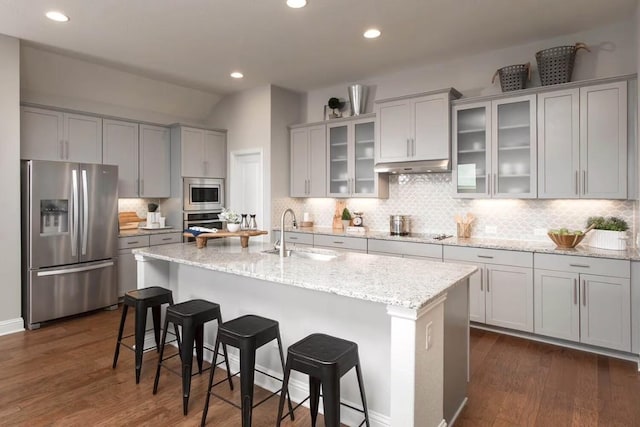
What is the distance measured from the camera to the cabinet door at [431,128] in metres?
4.23

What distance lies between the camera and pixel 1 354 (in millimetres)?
3340

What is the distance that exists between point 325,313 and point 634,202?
3210mm

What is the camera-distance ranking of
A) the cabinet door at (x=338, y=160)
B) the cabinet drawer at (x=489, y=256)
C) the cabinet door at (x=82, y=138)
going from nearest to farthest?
the cabinet drawer at (x=489, y=256) → the cabinet door at (x=82, y=138) → the cabinet door at (x=338, y=160)

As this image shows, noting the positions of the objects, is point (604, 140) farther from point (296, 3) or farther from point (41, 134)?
point (41, 134)

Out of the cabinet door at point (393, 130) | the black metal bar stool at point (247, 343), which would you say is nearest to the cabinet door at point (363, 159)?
the cabinet door at point (393, 130)

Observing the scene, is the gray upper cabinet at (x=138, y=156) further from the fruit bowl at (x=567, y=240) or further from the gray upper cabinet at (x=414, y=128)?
the fruit bowl at (x=567, y=240)

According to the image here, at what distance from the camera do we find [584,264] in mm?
3293

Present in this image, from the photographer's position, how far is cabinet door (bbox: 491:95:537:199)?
3.79 metres

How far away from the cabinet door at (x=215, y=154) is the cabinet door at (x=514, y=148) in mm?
3985

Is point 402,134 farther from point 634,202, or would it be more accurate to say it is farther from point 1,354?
point 1,354

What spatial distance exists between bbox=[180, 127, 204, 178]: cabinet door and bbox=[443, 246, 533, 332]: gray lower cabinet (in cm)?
384

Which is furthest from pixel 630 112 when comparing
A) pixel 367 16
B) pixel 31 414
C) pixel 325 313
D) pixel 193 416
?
pixel 31 414

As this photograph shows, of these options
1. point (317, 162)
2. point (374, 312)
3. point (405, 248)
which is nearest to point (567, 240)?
point (405, 248)

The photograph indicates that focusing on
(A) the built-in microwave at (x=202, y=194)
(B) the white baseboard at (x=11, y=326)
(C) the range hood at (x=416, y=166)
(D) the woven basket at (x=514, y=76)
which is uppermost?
(D) the woven basket at (x=514, y=76)
